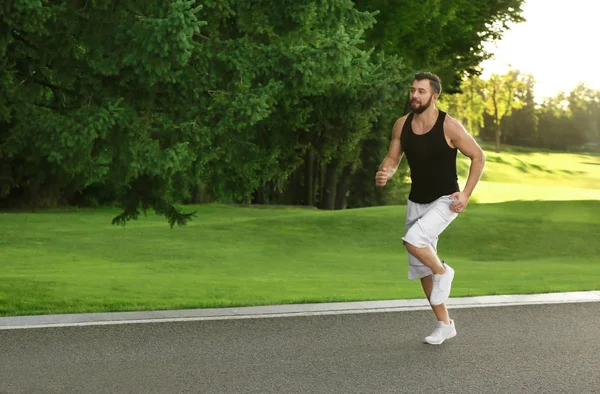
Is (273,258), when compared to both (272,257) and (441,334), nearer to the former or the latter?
(272,257)

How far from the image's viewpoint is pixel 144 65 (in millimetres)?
10359

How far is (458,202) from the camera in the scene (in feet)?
25.3

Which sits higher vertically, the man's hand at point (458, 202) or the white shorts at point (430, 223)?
the man's hand at point (458, 202)

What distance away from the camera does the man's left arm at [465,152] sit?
771 cm

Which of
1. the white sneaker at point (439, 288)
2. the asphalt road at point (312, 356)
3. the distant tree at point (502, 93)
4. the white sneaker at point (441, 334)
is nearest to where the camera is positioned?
the asphalt road at point (312, 356)

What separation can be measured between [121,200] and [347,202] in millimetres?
33065

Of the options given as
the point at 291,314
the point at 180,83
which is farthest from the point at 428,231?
the point at 180,83

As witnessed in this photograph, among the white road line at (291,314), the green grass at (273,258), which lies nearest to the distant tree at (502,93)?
the green grass at (273,258)

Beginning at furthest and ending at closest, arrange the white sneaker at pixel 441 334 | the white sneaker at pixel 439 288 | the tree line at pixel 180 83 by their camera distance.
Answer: the tree line at pixel 180 83, the white sneaker at pixel 441 334, the white sneaker at pixel 439 288

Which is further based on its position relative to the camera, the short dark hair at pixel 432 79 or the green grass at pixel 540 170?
the green grass at pixel 540 170

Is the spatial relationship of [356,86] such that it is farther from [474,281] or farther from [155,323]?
[155,323]

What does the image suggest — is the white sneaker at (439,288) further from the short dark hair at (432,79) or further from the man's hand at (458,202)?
the short dark hair at (432,79)

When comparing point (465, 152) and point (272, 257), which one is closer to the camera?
point (465, 152)

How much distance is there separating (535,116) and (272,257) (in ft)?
251
